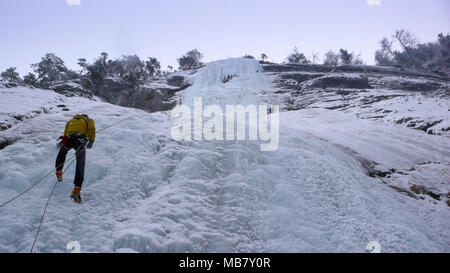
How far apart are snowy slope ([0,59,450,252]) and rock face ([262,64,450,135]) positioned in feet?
22.6

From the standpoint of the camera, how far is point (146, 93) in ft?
83.9

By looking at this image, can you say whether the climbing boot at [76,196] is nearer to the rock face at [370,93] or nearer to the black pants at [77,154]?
the black pants at [77,154]

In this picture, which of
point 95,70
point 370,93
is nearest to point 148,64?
point 95,70

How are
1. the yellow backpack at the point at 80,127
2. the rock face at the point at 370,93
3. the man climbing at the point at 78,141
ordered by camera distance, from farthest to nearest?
the rock face at the point at 370,93 < the yellow backpack at the point at 80,127 < the man climbing at the point at 78,141

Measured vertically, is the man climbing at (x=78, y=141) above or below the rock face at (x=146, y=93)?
below

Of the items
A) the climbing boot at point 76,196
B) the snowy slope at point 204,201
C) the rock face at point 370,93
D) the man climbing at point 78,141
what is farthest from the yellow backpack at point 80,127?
the rock face at point 370,93

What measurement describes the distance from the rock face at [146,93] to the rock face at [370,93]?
11.2 meters

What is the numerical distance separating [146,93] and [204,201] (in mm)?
23690

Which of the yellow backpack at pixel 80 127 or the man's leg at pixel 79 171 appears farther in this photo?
the yellow backpack at pixel 80 127

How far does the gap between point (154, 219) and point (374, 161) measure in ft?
22.3

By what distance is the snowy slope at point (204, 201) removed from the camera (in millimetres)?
3381

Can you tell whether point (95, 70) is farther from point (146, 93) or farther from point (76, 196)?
point (76, 196)
